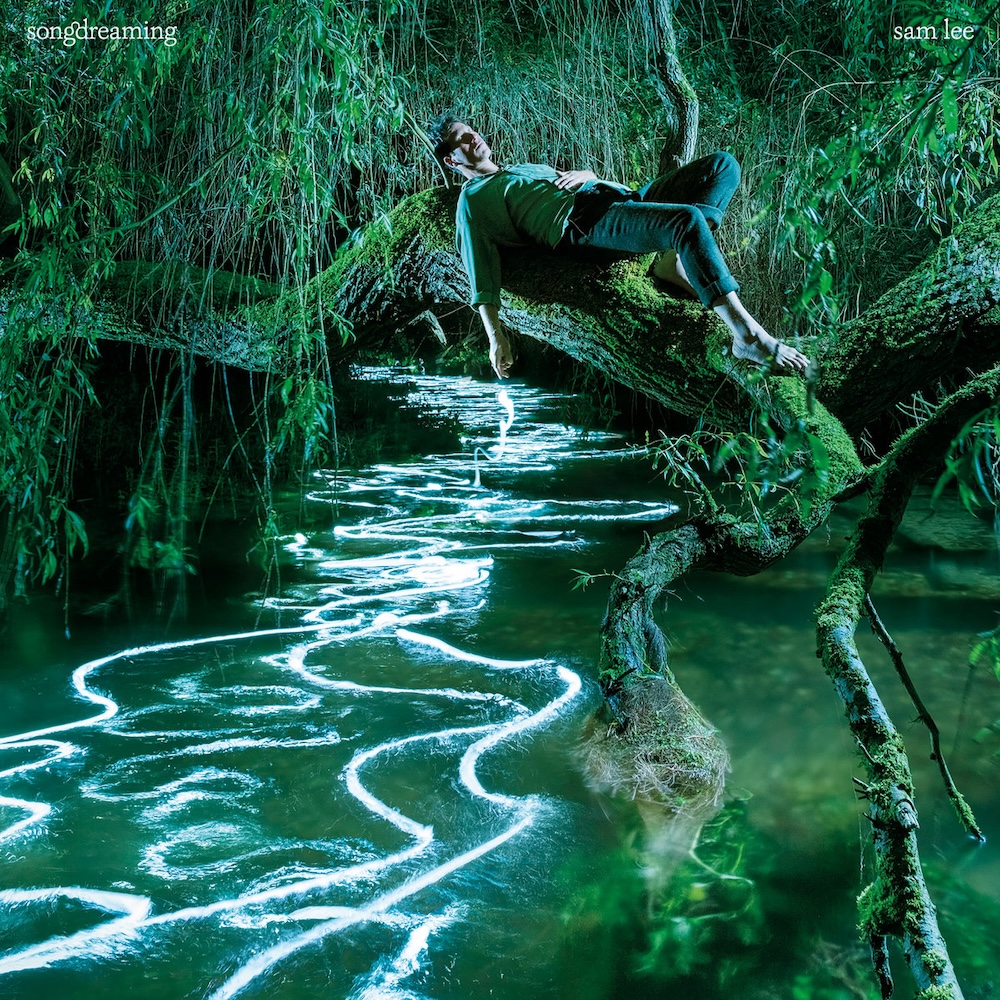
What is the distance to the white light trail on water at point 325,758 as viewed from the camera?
6.98ft

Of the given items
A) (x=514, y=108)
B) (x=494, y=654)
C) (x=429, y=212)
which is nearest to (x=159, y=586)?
(x=494, y=654)

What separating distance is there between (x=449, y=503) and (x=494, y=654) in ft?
7.99

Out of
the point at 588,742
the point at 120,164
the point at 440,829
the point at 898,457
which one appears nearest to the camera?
the point at 898,457

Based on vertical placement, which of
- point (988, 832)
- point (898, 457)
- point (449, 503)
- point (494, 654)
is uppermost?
point (898, 457)

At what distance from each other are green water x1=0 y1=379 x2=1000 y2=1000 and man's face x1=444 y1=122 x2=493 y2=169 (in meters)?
1.81

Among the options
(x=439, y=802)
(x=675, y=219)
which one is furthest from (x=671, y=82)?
(x=439, y=802)

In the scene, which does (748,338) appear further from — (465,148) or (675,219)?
(465,148)

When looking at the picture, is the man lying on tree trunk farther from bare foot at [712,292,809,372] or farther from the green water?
the green water

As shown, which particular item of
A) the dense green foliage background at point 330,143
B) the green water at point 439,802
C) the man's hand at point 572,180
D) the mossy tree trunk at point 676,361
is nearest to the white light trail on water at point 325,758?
the green water at point 439,802

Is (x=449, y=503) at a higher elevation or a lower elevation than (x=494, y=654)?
higher

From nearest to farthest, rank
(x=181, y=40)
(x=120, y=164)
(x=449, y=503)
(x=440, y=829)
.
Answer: (x=181, y=40) → (x=440, y=829) → (x=120, y=164) → (x=449, y=503)

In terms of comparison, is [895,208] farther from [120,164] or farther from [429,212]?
[120,164]

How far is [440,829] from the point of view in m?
2.51

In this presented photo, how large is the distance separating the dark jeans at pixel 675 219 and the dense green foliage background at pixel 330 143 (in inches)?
7.0
